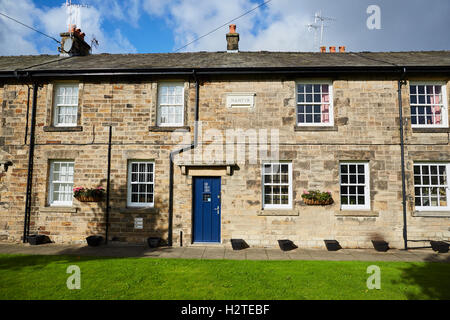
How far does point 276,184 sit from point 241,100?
3280 millimetres

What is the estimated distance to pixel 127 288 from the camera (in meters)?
5.41

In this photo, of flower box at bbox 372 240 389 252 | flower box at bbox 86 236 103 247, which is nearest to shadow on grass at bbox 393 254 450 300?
flower box at bbox 372 240 389 252

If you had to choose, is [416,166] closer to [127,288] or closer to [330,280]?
[330,280]

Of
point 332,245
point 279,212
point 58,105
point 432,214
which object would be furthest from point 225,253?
point 58,105

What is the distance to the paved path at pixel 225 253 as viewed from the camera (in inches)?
313

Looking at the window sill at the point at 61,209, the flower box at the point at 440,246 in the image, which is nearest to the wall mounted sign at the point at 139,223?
the window sill at the point at 61,209

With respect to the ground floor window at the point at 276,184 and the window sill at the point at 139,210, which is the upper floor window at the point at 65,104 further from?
the ground floor window at the point at 276,184

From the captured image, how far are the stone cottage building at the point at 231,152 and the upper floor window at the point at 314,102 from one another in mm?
52

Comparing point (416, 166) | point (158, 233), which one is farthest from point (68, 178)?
point (416, 166)

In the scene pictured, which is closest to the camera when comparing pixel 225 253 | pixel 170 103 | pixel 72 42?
pixel 225 253

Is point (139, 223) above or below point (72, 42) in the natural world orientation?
below

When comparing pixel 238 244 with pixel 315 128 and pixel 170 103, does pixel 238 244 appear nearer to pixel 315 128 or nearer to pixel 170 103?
pixel 315 128

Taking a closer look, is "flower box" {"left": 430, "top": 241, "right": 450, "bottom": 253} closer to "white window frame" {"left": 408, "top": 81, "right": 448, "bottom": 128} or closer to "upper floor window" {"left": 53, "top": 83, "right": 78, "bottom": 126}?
"white window frame" {"left": 408, "top": 81, "right": 448, "bottom": 128}

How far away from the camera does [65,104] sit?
10094 millimetres
